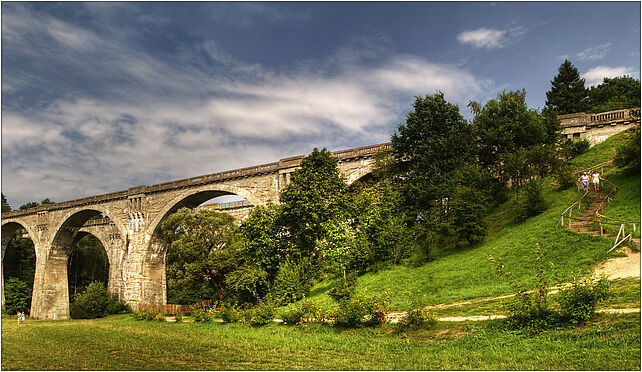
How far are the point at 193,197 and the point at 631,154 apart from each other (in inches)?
1157

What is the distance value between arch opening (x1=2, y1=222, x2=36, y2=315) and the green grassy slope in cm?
4152

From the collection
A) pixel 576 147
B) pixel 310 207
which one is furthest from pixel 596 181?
pixel 310 207

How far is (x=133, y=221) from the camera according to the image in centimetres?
3703

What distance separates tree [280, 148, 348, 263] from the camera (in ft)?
76.4

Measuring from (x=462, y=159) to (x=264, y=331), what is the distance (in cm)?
1584

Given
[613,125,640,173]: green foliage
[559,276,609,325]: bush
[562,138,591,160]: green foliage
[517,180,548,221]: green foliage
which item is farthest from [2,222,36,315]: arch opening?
[613,125,640,173]: green foliage

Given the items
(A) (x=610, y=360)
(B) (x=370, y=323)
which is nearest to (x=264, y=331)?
(B) (x=370, y=323)

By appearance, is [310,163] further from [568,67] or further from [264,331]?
[568,67]

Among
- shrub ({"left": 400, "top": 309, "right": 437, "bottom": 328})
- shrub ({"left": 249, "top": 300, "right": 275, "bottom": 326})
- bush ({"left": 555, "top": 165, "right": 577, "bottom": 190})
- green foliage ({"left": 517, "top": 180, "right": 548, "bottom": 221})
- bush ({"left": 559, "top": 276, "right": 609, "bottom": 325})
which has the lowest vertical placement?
shrub ({"left": 249, "top": 300, "right": 275, "bottom": 326})

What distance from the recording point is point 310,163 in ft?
81.6

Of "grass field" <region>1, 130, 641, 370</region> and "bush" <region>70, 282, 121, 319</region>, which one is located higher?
"grass field" <region>1, 130, 641, 370</region>

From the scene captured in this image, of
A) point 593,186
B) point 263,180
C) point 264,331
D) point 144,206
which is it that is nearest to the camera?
point 264,331

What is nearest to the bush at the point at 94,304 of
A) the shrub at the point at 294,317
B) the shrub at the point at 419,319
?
the shrub at the point at 294,317

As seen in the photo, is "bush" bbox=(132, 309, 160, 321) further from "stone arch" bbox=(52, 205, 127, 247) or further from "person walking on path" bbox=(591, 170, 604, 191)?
"person walking on path" bbox=(591, 170, 604, 191)
